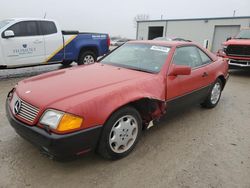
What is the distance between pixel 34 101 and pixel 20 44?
16.7 feet

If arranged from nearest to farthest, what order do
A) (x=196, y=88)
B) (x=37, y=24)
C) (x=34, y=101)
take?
(x=34, y=101), (x=196, y=88), (x=37, y=24)

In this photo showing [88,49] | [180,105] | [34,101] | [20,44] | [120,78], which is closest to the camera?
[34,101]

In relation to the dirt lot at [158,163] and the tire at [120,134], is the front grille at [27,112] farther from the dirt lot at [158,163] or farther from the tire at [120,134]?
the tire at [120,134]

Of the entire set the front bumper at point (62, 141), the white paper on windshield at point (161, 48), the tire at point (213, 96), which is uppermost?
the white paper on windshield at point (161, 48)

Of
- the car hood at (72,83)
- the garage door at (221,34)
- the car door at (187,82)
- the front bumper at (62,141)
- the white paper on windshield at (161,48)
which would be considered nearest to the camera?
the front bumper at (62,141)

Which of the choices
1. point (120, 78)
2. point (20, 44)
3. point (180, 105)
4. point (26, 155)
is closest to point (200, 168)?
point (180, 105)

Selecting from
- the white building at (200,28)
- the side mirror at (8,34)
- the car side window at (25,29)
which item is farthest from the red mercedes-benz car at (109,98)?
the white building at (200,28)

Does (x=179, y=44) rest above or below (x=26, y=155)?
above

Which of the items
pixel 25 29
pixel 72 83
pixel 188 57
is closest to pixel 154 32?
pixel 25 29

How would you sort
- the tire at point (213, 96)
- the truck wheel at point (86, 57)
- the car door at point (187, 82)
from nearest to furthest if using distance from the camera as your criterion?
the car door at point (187, 82), the tire at point (213, 96), the truck wheel at point (86, 57)

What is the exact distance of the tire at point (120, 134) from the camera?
2.66 metres

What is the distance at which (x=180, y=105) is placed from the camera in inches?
148

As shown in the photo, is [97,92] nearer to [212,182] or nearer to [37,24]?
[212,182]

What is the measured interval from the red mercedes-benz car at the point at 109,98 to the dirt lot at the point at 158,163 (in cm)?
28
